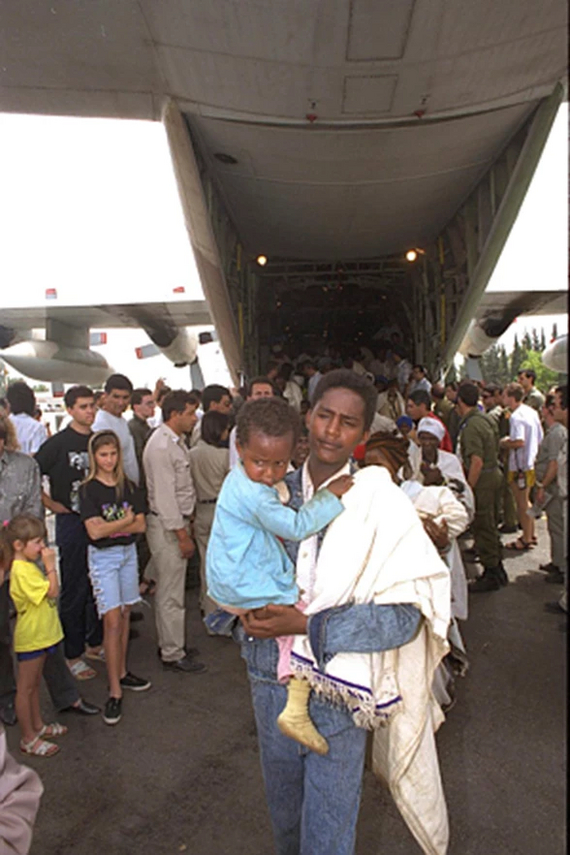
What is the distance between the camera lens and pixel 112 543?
12.5 ft

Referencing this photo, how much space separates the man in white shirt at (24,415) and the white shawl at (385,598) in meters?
4.96

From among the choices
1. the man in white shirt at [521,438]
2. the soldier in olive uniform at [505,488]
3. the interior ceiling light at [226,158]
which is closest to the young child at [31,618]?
the man in white shirt at [521,438]

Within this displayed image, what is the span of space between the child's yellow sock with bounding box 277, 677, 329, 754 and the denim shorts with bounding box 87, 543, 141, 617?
7.59 ft

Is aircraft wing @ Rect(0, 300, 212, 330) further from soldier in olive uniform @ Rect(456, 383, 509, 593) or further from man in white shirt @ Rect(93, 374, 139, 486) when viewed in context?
soldier in olive uniform @ Rect(456, 383, 509, 593)

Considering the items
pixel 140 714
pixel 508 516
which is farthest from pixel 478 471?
pixel 140 714

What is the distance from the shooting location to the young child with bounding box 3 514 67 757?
3.30m

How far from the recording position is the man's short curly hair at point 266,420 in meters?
1.81

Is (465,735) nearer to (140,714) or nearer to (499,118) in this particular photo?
(140,714)

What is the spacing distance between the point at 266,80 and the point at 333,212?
9.94 feet

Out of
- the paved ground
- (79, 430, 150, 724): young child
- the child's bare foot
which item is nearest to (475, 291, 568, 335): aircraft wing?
the paved ground

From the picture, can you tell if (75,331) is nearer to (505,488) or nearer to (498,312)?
(498,312)

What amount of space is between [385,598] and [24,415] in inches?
212

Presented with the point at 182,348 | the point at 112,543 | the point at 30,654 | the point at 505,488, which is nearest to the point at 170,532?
the point at 112,543

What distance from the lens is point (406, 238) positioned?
955cm
